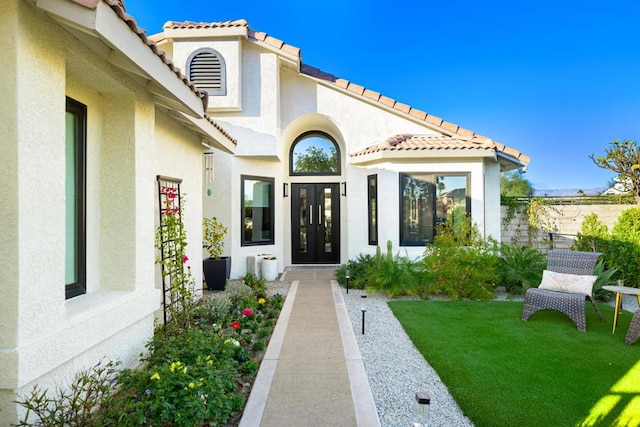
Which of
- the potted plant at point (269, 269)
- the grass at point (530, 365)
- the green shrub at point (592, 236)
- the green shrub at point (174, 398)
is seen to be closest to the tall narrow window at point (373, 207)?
the potted plant at point (269, 269)

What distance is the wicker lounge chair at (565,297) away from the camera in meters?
6.71

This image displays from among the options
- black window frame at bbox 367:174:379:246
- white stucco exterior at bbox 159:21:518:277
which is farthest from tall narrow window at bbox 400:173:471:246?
black window frame at bbox 367:174:379:246

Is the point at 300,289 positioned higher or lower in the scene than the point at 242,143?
lower

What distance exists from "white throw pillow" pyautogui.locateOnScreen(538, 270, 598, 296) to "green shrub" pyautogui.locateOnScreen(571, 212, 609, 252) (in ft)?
12.5

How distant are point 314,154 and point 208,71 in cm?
514

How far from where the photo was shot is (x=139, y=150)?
4859 millimetres

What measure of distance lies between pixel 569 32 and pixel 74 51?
72.2 feet

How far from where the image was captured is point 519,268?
973cm

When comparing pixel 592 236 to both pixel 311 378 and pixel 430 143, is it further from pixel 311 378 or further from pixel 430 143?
pixel 311 378

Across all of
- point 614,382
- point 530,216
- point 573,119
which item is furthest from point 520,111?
point 614,382

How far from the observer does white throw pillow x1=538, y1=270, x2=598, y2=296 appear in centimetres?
716

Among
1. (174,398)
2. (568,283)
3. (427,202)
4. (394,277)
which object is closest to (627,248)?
(568,283)

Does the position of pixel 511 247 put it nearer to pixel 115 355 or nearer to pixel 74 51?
pixel 115 355

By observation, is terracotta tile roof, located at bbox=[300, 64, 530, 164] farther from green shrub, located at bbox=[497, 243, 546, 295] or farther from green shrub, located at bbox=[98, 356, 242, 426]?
green shrub, located at bbox=[98, 356, 242, 426]
